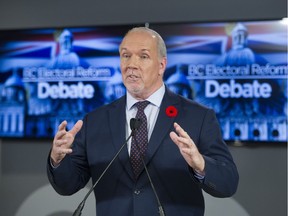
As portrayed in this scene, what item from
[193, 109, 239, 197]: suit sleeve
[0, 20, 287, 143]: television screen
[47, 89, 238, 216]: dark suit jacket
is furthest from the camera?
[0, 20, 287, 143]: television screen

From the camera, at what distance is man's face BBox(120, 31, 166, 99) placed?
6.12 ft

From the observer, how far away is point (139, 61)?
187cm

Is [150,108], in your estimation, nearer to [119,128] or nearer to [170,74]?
[119,128]

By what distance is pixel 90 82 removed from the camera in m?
3.55

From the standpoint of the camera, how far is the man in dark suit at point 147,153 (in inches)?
70.6

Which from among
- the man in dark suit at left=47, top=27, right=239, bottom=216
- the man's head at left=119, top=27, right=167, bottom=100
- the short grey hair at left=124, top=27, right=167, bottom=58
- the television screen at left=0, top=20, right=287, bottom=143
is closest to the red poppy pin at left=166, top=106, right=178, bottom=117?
the man in dark suit at left=47, top=27, right=239, bottom=216

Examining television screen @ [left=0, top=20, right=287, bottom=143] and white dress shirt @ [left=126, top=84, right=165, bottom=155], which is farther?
television screen @ [left=0, top=20, right=287, bottom=143]

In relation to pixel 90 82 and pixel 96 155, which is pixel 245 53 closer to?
pixel 90 82

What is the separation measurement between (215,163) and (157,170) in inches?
10.0

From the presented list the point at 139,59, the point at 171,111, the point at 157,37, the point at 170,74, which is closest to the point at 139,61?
the point at 139,59

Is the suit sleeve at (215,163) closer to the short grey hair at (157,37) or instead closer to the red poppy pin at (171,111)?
the red poppy pin at (171,111)

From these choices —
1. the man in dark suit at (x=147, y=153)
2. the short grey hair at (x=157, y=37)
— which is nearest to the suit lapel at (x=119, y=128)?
the man in dark suit at (x=147, y=153)

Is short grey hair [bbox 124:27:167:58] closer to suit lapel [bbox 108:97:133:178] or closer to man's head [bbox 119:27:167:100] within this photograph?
man's head [bbox 119:27:167:100]

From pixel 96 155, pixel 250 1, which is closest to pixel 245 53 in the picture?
pixel 250 1
